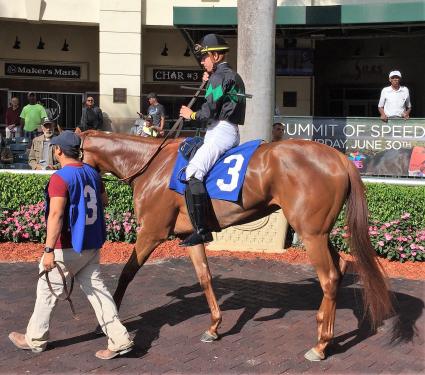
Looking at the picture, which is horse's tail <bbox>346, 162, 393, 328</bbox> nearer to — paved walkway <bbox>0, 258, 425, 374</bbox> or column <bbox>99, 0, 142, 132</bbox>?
paved walkway <bbox>0, 258, 425, 374</bbox>

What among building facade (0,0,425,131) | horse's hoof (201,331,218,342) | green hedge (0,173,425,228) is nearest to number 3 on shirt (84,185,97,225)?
horse's hoof (201,331,218,342)

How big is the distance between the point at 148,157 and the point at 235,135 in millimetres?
980

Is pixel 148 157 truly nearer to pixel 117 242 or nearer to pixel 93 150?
pixel 93 150

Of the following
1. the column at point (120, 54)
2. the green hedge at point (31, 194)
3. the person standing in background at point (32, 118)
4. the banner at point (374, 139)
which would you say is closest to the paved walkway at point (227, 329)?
the green hedge at point (31, 194)

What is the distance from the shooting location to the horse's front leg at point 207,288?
5297mm

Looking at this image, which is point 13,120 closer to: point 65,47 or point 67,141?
point 65,47

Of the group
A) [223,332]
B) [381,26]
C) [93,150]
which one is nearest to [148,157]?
[93,150]

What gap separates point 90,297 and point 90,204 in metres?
0.80

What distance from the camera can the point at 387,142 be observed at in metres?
10.2

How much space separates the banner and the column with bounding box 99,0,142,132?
817cm

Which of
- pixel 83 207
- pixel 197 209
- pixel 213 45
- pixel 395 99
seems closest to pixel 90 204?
pixel 83 207

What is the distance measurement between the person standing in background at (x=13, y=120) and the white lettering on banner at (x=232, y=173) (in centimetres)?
1219

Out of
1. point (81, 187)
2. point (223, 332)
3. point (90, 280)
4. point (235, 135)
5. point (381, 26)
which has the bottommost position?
point (223, 332)

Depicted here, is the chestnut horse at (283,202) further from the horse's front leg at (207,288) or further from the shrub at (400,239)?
the shrub at (400,239)
